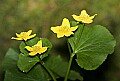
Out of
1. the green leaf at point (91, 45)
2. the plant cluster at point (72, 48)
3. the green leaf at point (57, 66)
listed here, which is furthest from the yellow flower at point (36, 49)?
the green leaf at point (57, 66)

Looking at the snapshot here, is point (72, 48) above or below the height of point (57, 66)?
above

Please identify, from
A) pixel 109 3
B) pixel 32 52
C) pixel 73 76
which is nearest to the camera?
pixel 32 52

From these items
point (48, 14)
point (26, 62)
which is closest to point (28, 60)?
point (26, 62)

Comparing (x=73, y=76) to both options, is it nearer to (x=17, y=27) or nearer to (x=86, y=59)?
(x=86, y=59)

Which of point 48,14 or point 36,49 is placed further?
point 48,14

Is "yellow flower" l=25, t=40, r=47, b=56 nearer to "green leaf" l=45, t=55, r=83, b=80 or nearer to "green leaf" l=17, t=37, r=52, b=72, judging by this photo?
"green leaf" l=17, t=37, r=52, b=72

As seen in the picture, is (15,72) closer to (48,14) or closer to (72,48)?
(72,48)

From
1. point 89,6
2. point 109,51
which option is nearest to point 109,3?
point 89,6
